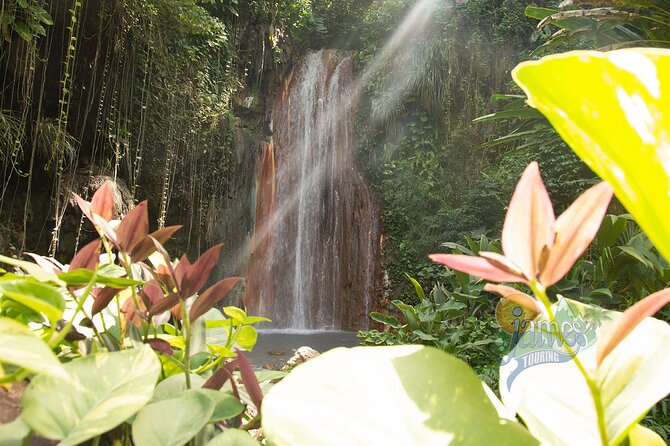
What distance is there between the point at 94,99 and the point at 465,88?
6656 millimetres

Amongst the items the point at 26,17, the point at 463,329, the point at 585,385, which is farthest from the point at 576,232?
the point at 26,17

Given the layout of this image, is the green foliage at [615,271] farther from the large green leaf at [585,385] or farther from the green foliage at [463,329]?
the large green leaf at [585,385]

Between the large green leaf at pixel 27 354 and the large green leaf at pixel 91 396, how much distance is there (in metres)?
0.01

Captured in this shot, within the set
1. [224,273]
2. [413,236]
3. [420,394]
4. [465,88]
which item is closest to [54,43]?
[224,273]

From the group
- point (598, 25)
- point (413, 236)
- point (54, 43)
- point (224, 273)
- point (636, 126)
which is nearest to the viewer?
point (636, 126)

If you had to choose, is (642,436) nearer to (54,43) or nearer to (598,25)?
(598,25)

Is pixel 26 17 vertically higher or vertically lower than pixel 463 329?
higher

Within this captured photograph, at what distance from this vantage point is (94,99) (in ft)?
15.9

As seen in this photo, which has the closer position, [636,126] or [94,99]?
[636,126]

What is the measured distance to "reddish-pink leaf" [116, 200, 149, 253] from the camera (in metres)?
0.39

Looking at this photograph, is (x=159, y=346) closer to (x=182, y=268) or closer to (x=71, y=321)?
(x=182, y=268)

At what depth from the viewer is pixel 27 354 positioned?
0.67 feet

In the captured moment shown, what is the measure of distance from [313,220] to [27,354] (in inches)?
319

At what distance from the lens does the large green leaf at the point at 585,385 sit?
24cm
